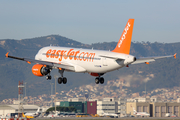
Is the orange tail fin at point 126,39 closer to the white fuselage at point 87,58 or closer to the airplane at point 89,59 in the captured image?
the airplane at point 89,59

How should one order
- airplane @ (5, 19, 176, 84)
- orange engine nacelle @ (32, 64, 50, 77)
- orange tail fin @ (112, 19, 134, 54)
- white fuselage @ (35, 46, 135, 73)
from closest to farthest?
1. white fuselage @ (35, 46, 135, 73)
2. airplane @ (5, 19, 176, 84)
3. orange tail fin @ (112, 19, 134, 54)
4. orange engine nacelle @ (32, 64, 50, 77)

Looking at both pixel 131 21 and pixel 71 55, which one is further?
pixel 71 55

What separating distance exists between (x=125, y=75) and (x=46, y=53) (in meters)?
90.8

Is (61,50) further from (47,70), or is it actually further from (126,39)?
(126,39)

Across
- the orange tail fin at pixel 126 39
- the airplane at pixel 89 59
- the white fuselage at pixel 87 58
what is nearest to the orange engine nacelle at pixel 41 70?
the airplane at pixel 89 59

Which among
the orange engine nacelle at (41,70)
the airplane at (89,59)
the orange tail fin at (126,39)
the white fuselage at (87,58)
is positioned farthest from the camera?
the orange engine nacelle at (41,70)

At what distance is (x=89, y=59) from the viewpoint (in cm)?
7094

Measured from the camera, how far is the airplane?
66.7 m

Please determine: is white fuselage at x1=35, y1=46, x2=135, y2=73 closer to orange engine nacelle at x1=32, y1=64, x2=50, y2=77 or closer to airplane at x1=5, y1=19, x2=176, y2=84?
airplane at x1=5, y1=19, x2=176, y2=84

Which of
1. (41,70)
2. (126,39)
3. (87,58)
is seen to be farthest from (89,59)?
(41,70)

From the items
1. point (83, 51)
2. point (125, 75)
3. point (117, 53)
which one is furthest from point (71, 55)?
point (125, 75)

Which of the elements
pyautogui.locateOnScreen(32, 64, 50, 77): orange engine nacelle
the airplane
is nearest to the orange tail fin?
the airplane

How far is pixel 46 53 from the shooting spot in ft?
262

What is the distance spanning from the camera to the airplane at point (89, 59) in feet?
219
